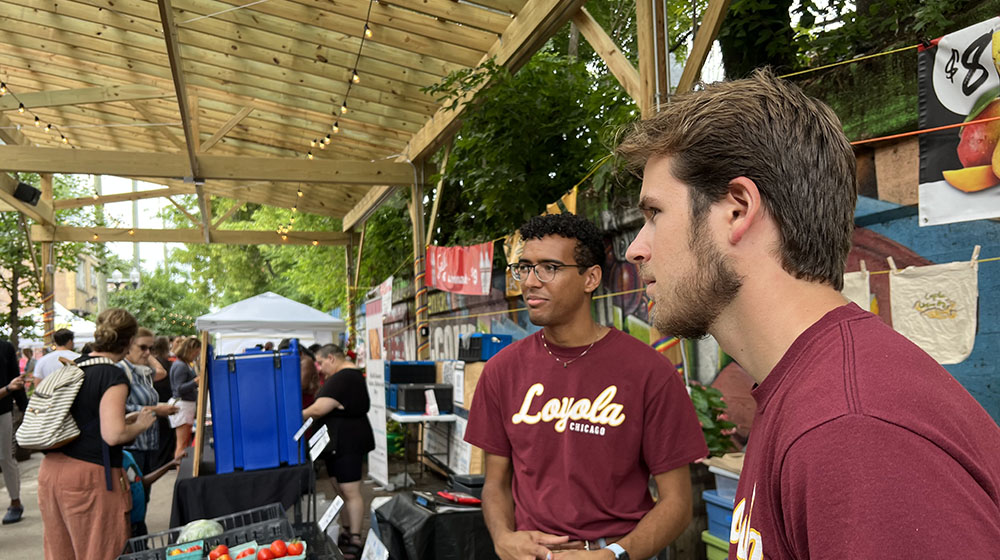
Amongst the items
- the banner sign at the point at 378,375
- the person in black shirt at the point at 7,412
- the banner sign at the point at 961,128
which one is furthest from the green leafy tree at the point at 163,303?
the banner sign at the point at 961,128

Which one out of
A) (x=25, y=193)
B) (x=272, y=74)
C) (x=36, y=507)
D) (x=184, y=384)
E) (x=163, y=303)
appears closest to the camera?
(x=36, y=507)

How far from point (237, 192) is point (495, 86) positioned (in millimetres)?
10560

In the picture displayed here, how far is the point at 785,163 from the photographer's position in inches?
33.2

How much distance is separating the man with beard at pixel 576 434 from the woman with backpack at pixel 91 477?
7.74 feet

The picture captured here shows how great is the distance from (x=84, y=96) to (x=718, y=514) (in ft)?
29.1

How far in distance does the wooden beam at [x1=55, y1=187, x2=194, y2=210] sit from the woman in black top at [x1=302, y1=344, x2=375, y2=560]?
981cm

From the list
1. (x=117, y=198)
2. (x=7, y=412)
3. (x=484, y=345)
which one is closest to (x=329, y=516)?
(x=484, y=345)

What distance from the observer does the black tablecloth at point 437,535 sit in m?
3.10

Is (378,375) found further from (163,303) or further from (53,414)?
(163,303)

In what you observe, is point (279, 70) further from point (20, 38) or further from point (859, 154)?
point (859, 154)

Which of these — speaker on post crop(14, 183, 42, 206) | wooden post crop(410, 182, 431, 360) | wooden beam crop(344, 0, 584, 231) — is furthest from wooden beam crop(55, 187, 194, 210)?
wooden beam crop(344, 0, 584, 231)

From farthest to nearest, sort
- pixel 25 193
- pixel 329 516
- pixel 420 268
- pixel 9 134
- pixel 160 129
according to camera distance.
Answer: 1. pixel 160 129
2. pixel 25 193
3. pixel 9 134
4. pixel 420 268
5. pixel 329 516

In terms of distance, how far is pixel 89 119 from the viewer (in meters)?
12.4

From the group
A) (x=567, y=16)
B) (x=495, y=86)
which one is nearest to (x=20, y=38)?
(x=495, y=86)
